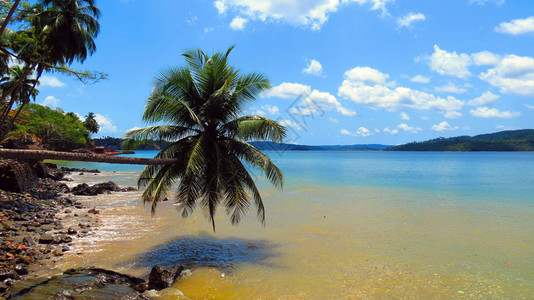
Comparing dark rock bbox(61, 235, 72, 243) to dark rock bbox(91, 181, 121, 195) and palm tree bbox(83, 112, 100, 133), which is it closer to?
dark rock bbox(91, 181, 121, 195)

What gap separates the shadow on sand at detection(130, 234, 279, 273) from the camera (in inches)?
408

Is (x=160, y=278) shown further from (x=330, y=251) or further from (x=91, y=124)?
(x=91, y=124)

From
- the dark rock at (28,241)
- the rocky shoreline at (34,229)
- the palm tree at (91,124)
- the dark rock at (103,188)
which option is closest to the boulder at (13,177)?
the rocky shoreline at (34,229)

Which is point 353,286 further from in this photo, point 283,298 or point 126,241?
point 126,241

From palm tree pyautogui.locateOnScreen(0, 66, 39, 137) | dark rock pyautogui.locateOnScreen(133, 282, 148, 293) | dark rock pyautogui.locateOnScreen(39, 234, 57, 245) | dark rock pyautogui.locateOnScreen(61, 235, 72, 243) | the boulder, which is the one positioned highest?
palm tree pyautogui.locateOnScreen(0, 66, 39, 137)

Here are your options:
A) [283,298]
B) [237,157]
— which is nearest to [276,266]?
[283,298]

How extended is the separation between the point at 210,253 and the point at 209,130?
15.0ft

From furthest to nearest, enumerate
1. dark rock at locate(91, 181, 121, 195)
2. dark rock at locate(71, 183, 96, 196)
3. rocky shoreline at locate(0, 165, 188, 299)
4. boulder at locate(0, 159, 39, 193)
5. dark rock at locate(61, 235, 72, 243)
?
dark rock at locate(91, 181, 121, 195)
dark rock at locate(71, 183, 96, 196)
boulder at locate(0, 159, 39, 193)
dark rock at locate(61, 235, 72, 243)
rocky shoreline at locate(0, 165, 188, 299)

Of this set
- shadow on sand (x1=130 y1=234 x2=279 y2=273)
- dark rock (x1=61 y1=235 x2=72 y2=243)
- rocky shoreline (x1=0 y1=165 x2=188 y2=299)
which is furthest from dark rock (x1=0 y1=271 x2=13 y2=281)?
dark rock (x1=61 y1=235 x2=72 y2=243)

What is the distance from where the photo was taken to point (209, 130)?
10.4 m

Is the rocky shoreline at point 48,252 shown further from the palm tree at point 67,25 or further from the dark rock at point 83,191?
the palm tree at point 67,25

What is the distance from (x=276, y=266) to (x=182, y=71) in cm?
716

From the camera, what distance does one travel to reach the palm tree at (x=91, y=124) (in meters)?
106

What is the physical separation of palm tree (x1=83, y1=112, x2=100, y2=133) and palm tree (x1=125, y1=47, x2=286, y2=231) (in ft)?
363
